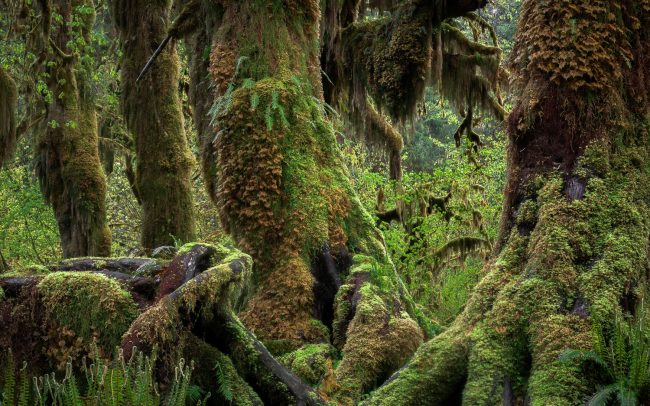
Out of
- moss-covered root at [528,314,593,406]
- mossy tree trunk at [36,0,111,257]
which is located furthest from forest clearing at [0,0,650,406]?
mossy tree trunk at [36,0,111,257]

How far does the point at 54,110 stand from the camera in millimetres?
15867

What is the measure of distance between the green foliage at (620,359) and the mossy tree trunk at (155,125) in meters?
9.45

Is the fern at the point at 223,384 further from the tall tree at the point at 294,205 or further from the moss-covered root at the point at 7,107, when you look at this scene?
the moss-covered root at the point at 7,107

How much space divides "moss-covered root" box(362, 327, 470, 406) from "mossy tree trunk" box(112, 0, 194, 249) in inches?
330

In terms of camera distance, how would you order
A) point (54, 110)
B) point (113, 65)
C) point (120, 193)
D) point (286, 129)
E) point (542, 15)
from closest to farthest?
1. point (542, 15)
2. point (286, 129)
3. point (54, 110)
4. point (113, 65)
5. point (120, 193)

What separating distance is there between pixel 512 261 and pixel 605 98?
1351 mm

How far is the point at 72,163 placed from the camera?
1560 centimetres

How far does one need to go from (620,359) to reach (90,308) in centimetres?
358

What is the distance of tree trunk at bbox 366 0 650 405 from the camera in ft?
16.2

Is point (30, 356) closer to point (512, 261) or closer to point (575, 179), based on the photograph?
point (512, 261)

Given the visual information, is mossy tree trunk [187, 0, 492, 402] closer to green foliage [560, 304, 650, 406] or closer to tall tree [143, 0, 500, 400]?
tall tree [143, 0, 500, 400]

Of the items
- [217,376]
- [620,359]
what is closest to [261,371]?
[217,376]

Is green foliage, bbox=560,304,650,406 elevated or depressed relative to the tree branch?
depressed

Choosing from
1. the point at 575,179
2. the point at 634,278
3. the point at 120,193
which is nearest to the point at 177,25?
the point at 575,179
